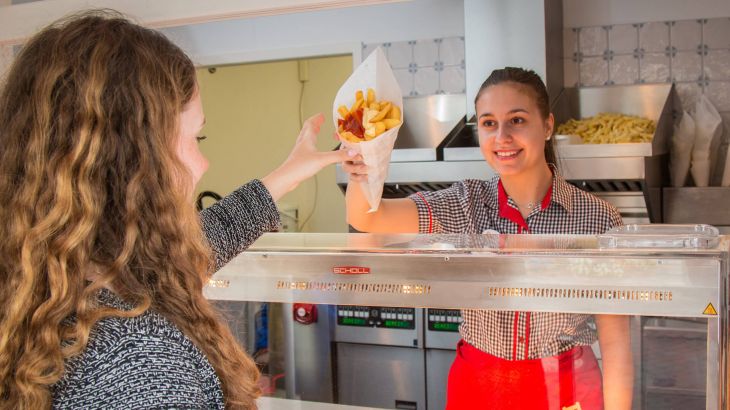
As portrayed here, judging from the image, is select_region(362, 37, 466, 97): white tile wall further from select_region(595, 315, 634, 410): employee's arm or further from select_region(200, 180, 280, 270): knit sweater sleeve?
select_region(595, 315, 634, 410): employee's arm

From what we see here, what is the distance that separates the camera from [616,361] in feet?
3.73

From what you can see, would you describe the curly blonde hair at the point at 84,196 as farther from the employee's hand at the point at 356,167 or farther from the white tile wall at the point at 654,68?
the white tile wall at the point at 654,68

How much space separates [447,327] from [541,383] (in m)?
0.17

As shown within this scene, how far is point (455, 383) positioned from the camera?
50.1 inches

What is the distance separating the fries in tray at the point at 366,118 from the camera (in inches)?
50.1

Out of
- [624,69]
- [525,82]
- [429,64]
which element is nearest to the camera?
[525,82]

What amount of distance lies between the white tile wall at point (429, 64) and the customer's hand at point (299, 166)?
2115mm

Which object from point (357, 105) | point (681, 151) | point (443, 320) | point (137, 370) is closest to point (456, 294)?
point (443, 320)

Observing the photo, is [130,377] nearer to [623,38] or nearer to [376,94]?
[376,94]

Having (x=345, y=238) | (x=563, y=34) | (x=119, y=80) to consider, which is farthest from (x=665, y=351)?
(x=563, y=34)

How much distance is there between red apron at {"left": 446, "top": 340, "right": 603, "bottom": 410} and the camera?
1.17 meters

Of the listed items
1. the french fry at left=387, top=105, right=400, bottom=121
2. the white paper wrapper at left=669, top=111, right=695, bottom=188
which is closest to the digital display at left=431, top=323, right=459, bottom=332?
the french fry at left=387, top=105, right=400, bottom=121

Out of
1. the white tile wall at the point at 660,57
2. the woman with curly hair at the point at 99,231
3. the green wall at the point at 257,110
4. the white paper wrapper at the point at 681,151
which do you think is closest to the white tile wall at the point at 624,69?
the white tile wall at the point at 660,57

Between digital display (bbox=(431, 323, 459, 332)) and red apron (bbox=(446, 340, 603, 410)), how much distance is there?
0.06 m
